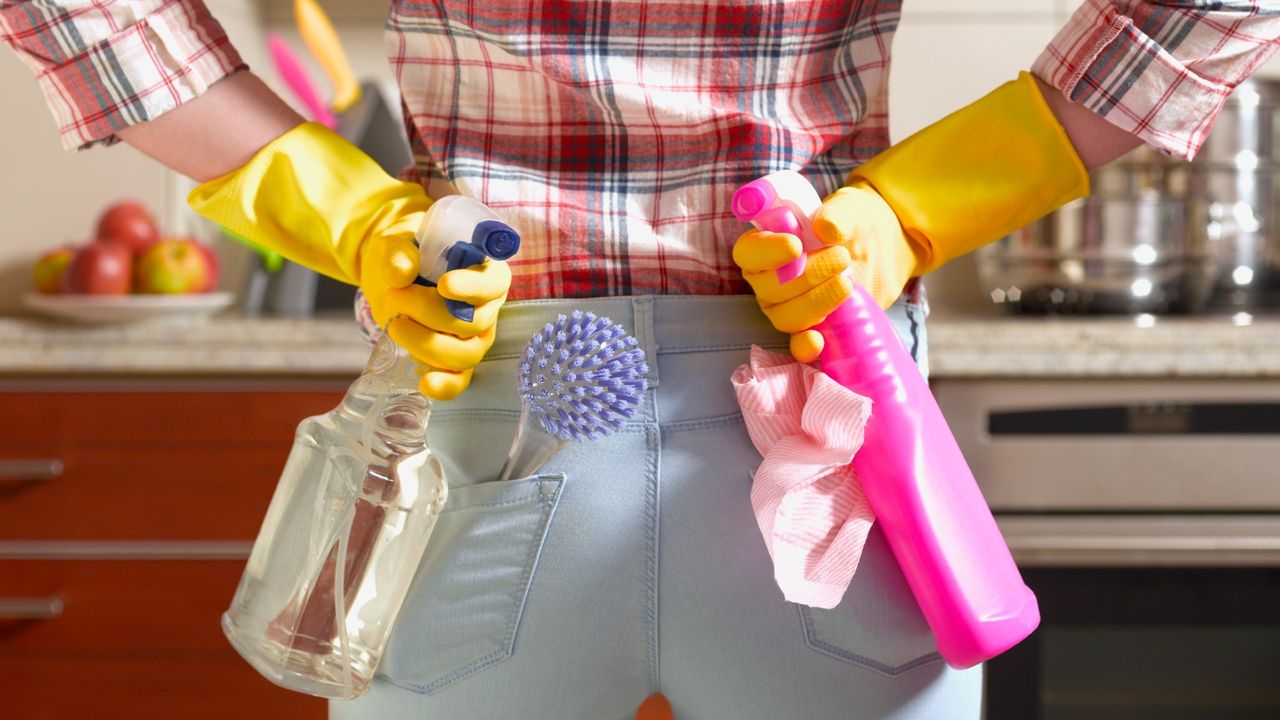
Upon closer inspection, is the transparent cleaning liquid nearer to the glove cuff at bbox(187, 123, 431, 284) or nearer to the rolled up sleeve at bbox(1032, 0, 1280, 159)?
the glove cuff at bbox(187, 123, 431, 284)

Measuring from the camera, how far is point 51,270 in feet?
5.62

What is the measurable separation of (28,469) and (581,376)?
1268 millimetres

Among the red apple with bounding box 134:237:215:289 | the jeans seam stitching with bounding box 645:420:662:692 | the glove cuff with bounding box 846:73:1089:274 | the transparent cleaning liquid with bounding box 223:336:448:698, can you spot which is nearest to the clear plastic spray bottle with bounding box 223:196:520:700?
the transparent cleaning liquid with bounding box 223:336:448:698

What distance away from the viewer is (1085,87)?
0.55 m

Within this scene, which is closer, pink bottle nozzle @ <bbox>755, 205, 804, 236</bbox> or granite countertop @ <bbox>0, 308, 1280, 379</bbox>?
pink bottle nozzle @ <bbox>755, 205, 804, 236</bbox>

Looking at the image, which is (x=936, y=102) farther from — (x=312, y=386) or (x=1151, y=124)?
(x=1151, y=124)

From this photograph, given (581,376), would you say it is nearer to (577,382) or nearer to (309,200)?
(577,382)

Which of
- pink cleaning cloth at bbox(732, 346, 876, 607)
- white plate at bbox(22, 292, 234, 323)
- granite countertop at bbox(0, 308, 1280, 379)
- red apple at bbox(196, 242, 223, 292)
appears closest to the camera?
pink cleaning cloth at bbox(732, 346, 876, 607)

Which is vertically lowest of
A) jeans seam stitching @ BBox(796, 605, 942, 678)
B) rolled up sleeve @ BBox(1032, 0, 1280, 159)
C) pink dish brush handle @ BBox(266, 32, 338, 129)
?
jeans seam stitching @ BBox(796, 605, 942, 678)

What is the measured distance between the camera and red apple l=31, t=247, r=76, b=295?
171 cm

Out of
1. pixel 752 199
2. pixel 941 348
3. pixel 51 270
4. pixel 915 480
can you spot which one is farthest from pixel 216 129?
pixel 51 270

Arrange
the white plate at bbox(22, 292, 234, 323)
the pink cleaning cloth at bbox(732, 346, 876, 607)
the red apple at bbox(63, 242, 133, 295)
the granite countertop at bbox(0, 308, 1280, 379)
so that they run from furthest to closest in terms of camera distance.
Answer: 1. the red apple at bbox(63, 242, 133, 295)
2. the white plate at bbox(22, 292, 234, 323)
3. the granite countertop at bbox(0, 308, 1280, 379)
4. the pink cleaning cloth at bbox(732, 346, 876, 607)

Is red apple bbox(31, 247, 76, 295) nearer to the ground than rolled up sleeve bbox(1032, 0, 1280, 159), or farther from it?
nearer to the ground

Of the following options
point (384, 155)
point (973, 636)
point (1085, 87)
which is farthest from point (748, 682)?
point (384, 155)
